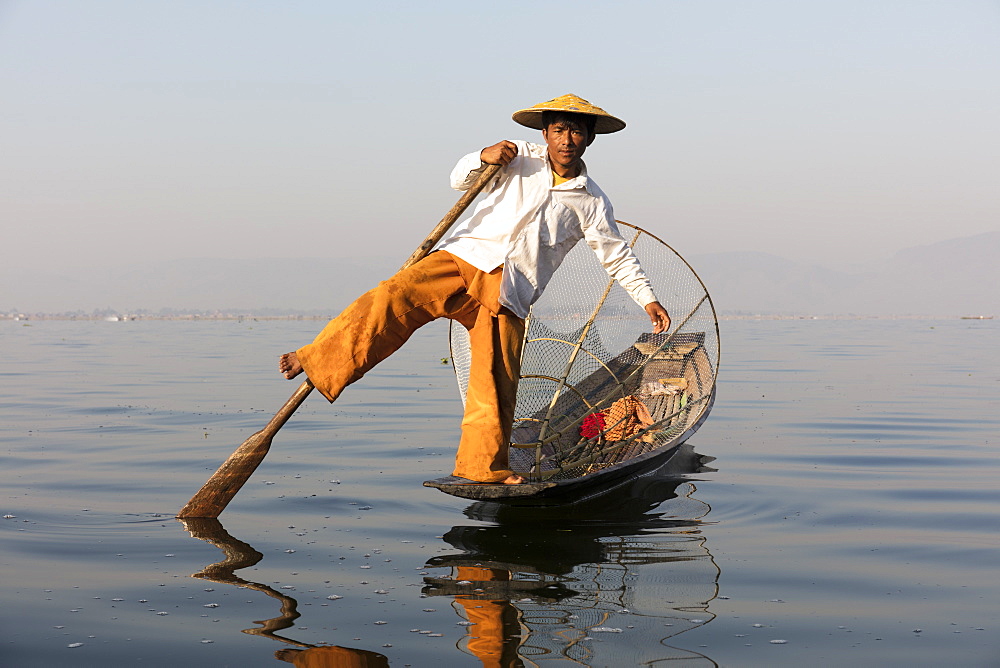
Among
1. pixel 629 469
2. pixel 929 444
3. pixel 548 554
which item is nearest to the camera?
pixel 548 554

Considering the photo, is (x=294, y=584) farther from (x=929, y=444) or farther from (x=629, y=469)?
(x=929, y=444)

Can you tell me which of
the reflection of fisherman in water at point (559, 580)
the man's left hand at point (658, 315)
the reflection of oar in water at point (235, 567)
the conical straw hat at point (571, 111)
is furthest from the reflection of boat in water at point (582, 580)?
the conical straw hat at point (571, 111)

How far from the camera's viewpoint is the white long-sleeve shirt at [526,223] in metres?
4.66

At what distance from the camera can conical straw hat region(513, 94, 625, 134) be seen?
181 inches

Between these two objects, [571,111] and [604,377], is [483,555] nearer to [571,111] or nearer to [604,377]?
[571,111]

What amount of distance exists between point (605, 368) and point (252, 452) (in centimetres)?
295

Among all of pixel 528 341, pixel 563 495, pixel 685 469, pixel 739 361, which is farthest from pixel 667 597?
pixel 739 361

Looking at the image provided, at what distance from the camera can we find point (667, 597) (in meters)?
3.62

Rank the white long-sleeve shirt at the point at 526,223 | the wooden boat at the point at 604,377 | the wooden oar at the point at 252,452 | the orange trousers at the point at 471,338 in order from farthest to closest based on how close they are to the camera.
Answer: the wooden boat at the point at 604,377 → the wooden oar at the point at 252,452 → the white long-sleeve shirt at the point at 526,223 → the orange trousers at the point at 471,338

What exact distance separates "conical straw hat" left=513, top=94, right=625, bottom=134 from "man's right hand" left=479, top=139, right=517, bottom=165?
227mm

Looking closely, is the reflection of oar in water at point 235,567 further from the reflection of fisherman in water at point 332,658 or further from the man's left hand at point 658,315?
the man's left hand at point 658,315

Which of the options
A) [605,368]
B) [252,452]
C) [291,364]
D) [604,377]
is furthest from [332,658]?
[604,377]

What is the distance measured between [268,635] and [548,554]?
4.82 feet

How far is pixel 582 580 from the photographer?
3.82m
